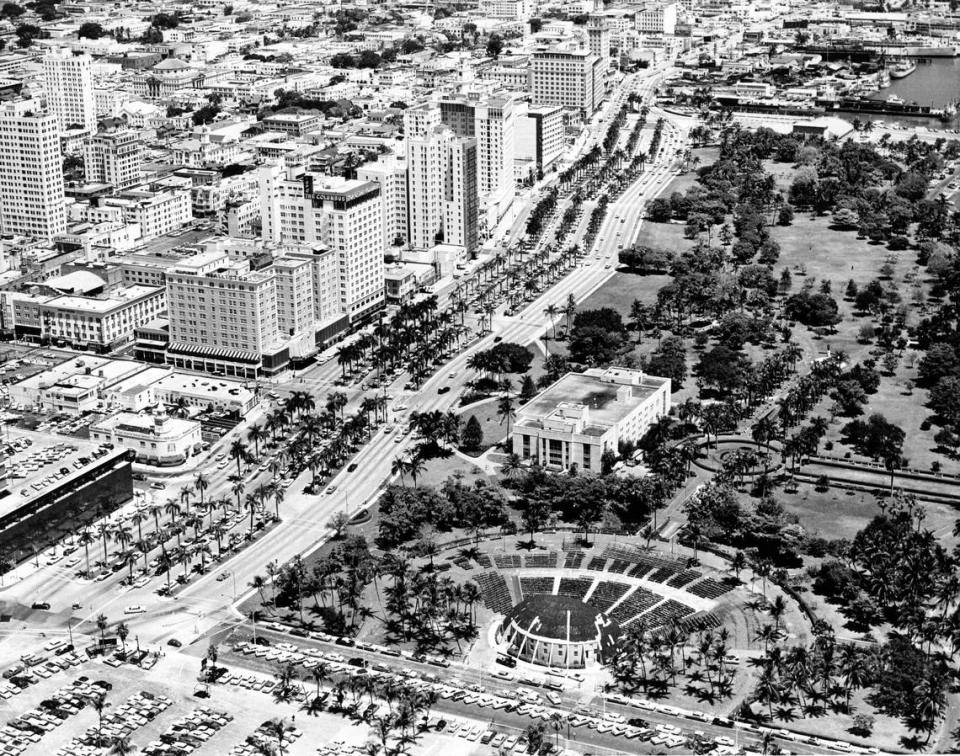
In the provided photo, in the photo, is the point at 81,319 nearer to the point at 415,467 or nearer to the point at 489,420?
the point at 489,420

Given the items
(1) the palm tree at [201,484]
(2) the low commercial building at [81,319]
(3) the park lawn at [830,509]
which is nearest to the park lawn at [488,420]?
(1) the palm tree at [201,484]

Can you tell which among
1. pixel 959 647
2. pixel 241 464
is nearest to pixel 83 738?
pixel 241 464

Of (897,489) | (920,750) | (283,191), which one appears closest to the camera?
(920,750)

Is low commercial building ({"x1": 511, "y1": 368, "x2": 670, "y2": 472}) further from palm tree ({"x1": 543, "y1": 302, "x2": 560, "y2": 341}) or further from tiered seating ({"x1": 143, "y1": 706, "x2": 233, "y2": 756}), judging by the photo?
tiered seating ({"x1": 143, "y1": 706, "x2": 233, "y2": 756})

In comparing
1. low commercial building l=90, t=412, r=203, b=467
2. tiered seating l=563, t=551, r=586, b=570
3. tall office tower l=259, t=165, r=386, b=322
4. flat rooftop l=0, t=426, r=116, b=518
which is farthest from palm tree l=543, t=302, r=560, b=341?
flat rooftop l=0, t=426, r=116, b=518

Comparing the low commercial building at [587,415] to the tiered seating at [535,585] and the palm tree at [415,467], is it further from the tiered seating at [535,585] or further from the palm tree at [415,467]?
the tiered seating at [535,585]

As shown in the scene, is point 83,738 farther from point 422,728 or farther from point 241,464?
point 241,464

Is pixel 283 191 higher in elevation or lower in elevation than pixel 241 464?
higher
